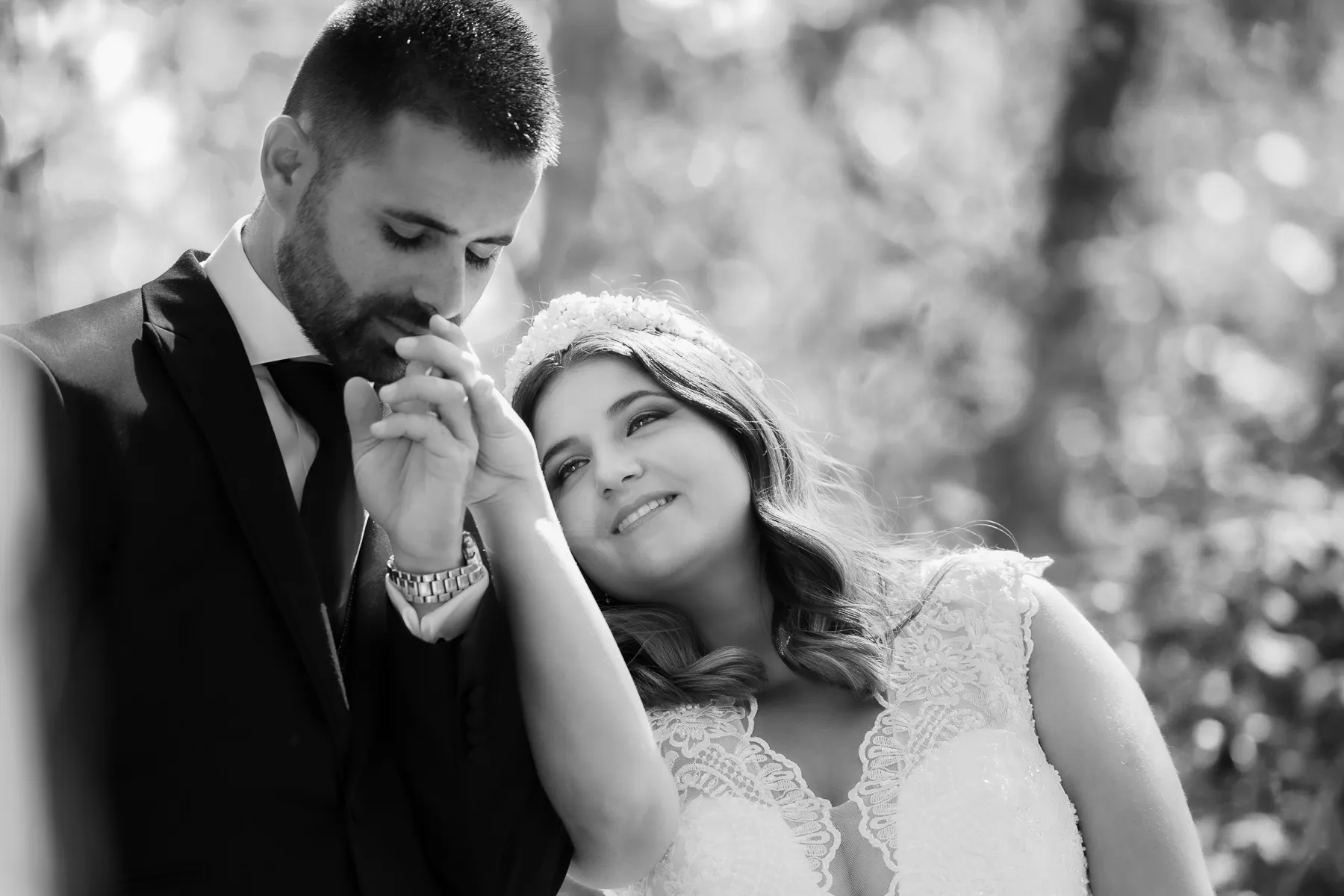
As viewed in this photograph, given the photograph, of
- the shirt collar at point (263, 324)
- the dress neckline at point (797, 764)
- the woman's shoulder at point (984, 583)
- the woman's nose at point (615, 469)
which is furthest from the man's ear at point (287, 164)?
the woman's shoulder at point (984, 583)

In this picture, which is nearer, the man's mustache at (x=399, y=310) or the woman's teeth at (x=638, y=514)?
the man's mustache at (x=399, y=310)

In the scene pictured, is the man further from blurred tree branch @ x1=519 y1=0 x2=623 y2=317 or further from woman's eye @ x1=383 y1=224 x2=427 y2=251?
blurred tree branch @ x1=519 y1=0 x2=623 y2=317

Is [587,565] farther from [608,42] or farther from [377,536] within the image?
[608,42]

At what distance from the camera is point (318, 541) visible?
2217mm

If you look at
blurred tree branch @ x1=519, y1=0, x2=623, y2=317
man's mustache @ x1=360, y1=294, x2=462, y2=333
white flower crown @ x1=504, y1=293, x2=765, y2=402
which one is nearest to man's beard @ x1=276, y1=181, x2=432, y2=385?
man's mustache @ x1=360, y1=294, x2=462, y2=333

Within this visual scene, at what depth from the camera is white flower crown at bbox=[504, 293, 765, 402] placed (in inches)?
131

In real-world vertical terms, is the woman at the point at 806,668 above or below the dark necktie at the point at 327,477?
below

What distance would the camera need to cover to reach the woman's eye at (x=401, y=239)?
211 cm

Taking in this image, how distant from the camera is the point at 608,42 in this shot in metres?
8.91

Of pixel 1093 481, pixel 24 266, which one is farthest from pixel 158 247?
pixel 1093 481

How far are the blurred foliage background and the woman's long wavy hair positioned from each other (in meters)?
2.13

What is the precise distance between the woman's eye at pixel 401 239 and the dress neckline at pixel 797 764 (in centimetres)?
145

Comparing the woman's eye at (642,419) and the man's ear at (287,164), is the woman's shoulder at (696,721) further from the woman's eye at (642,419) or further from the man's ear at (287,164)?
the man's ear at (287,164)

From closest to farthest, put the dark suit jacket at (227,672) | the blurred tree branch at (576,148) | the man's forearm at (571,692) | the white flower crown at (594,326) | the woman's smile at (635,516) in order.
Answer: the dark suit jacket at (227,672)
the man's forearm at (571,692)
the woman's smile at (635,516)
the white flower crown at (594,326)
the blurred tree branch at (576,148)
